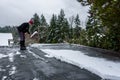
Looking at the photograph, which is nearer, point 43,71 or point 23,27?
point 43,71

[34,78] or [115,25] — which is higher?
[115,25]

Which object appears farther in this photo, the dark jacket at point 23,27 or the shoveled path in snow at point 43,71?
the dark jacket at point 23,27

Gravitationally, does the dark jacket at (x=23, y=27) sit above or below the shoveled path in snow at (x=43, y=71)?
above

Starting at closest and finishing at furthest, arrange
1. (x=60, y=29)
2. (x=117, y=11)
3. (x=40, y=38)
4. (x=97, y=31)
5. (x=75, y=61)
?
(x=75, y=61) → (x=117, y=11) → (x=97, y=31) → (x=40, y=38) → (x=60, y=29)

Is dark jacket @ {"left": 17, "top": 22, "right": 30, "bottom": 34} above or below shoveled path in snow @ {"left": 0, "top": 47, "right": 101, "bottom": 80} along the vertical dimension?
above

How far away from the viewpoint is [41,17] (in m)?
94.9

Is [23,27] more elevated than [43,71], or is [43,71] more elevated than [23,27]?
[23,27]

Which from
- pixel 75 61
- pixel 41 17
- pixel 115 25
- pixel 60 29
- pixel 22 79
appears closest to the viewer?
pixel 22 79

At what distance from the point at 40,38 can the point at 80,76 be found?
2144cm

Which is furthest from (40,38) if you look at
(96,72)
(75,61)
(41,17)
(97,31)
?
(41,17)

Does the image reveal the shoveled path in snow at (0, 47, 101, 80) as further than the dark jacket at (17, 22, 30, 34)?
No

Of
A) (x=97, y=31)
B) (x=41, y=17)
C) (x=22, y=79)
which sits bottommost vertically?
(x=22, y=79)

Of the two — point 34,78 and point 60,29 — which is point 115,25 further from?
point 60,29

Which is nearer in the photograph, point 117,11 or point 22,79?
point 22,79
